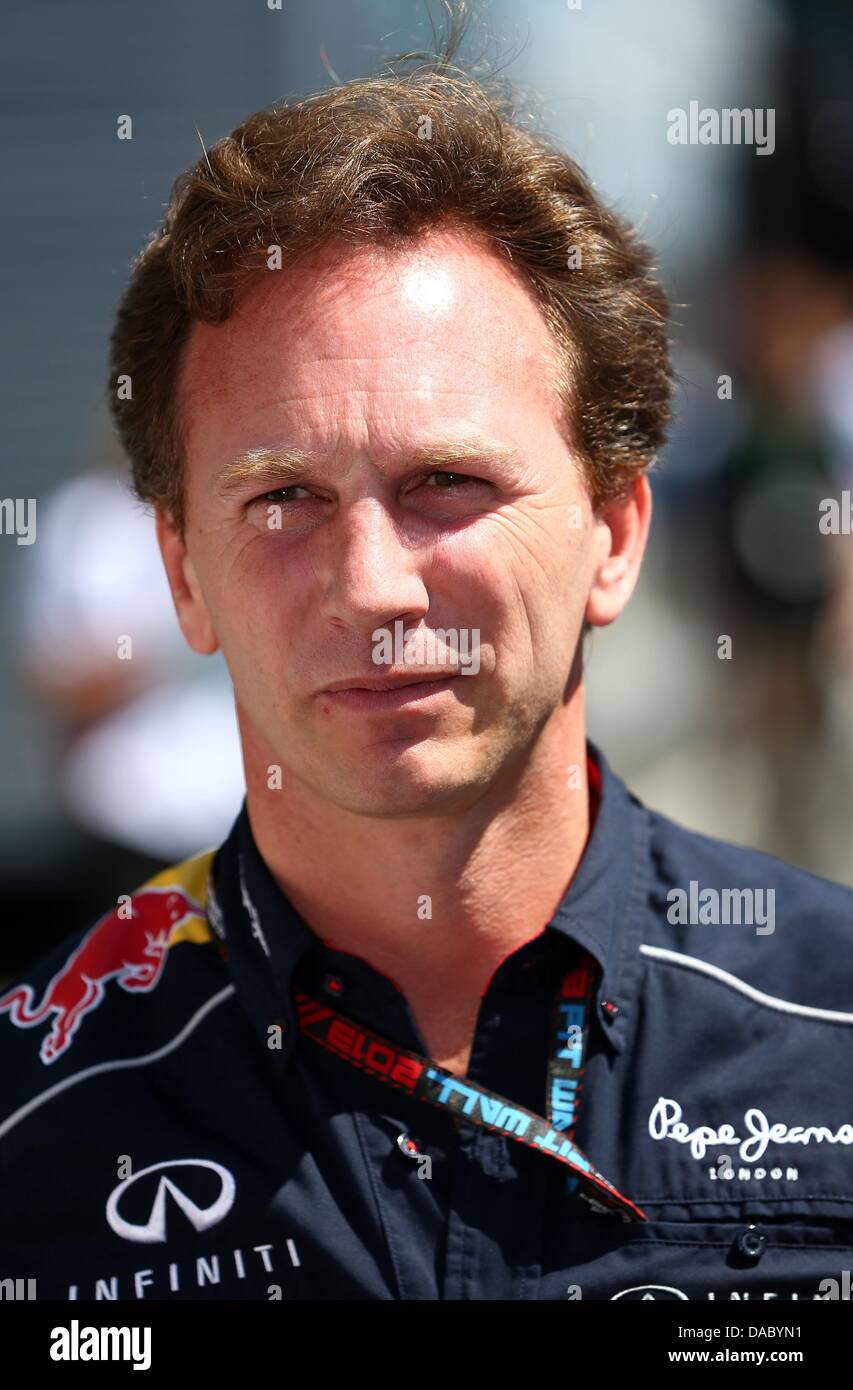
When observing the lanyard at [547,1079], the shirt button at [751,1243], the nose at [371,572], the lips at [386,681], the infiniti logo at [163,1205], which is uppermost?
the nose at [371,572]

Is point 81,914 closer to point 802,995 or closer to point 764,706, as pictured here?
point 764,706

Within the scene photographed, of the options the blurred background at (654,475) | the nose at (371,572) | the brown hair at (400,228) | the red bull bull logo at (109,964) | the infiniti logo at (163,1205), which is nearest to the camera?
the nose at (371,572)

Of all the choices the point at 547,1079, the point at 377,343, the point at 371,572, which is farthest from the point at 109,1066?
the point at 377,343

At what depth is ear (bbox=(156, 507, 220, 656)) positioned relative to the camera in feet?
8.64

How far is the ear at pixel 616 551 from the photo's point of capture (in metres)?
2.65

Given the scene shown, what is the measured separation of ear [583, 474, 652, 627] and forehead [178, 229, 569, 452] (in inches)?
11.5

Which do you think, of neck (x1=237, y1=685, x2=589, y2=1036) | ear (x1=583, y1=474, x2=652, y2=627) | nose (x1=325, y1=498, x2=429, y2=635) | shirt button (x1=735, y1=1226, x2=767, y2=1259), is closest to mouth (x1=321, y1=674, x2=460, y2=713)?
nose (x1=325, y1=498, x2=429, y2=635)

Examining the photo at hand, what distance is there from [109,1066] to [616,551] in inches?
51.2

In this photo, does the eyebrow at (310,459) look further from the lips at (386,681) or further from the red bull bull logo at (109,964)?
the red bull bull logo at (109,964)

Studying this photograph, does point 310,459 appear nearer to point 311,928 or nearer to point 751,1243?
point 311,928

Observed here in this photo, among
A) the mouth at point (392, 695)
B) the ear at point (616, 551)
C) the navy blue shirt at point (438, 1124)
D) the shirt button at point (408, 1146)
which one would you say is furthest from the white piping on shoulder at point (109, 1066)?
the ear at point (616, 551)

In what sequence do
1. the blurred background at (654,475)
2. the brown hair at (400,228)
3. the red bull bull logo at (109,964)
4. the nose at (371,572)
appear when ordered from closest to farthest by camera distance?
the nose at (371,572)
the brown hair at (400,228)
the red bull bull logo at (109,964)
the blurred background at (654,475)

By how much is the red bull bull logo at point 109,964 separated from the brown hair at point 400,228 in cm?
72

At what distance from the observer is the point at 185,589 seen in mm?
2684
